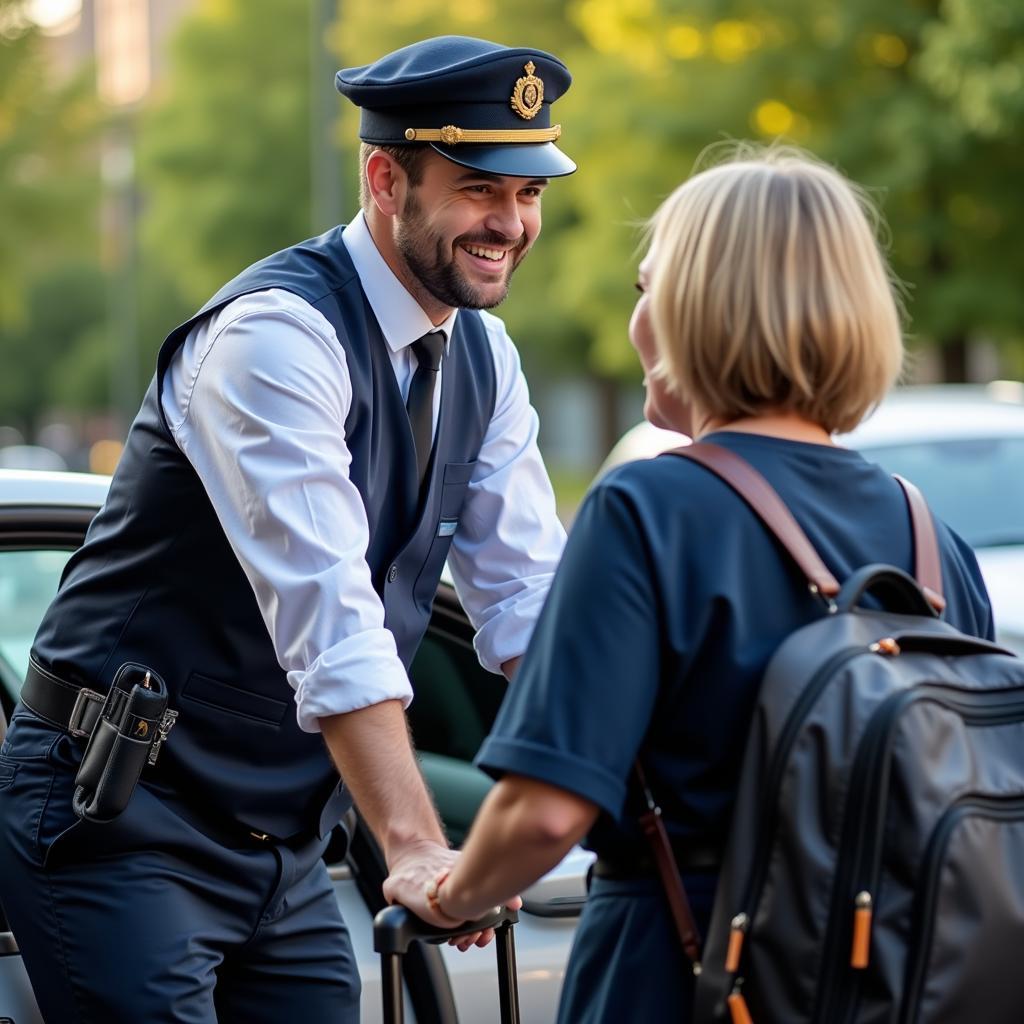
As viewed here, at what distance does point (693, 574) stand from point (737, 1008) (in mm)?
412

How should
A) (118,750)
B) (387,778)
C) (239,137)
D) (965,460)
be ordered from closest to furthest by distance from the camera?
(387,778), (118,750), (965,460), (239,137)

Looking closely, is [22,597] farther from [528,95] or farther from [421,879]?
[421,879]

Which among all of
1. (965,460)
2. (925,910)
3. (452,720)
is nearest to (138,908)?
(925,910)

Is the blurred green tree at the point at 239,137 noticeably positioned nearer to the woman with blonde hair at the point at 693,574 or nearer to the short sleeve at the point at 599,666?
the woman with blonde hair at the point at 693,574

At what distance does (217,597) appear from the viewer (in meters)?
2.43

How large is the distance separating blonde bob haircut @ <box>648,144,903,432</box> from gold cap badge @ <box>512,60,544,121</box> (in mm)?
798

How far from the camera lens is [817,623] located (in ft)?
5.80

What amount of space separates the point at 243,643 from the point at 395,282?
0.56 m

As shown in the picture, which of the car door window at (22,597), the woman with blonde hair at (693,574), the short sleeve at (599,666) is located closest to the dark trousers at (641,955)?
the woman with blonde hair at (693,574)

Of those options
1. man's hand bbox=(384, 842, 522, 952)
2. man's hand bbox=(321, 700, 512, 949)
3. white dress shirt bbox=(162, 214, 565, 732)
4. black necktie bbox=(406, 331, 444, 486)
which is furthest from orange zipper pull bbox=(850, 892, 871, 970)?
black necktie bbox=(406, 331, 444, 486)

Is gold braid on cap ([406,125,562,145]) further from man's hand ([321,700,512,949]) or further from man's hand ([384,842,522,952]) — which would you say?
man's hand ([384,842,522,952])

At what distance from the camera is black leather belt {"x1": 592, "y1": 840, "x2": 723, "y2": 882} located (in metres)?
1.81

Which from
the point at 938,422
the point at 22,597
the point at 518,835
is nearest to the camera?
the point at 518,835

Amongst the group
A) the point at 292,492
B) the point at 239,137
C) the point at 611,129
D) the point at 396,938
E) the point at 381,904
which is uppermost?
the point at 292,492
